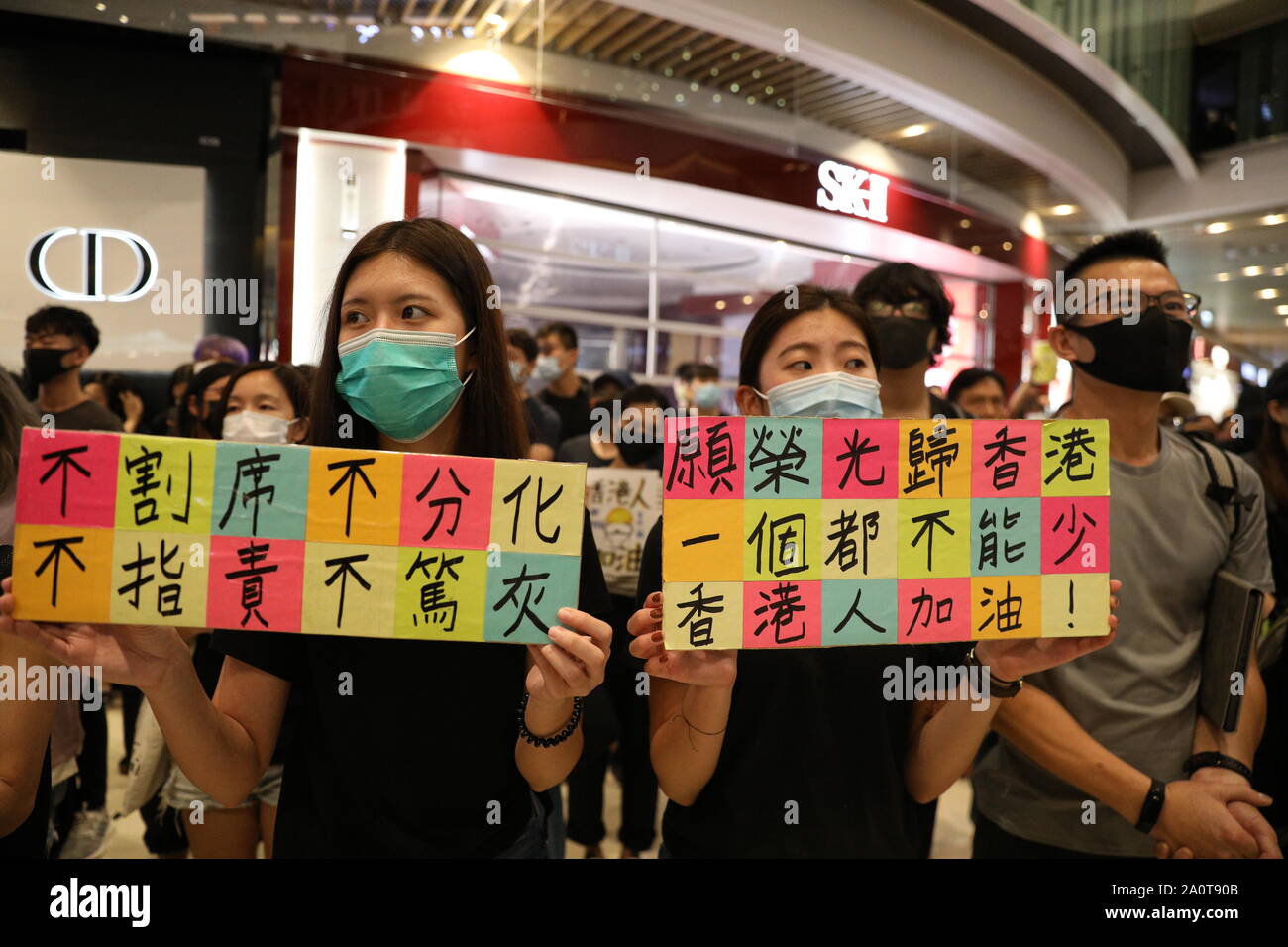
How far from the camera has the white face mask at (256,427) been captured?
2287 mm

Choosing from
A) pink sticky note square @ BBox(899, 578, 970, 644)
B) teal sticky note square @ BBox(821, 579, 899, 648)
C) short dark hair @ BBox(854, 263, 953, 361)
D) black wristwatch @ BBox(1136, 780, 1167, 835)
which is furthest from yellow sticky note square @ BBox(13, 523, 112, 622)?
short dark hair @ BBox(854, 263, 953, 361)

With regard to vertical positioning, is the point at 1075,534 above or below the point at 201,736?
above

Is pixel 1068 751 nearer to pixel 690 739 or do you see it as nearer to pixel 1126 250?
pixel 690 739

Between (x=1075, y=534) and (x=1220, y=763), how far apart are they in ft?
2.34

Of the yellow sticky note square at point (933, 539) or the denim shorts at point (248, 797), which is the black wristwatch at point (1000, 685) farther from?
the denim shorts at point (248, 797)

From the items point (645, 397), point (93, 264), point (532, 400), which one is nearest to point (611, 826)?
point (645, 397)

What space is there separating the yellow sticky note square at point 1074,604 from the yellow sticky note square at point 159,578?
121 cm

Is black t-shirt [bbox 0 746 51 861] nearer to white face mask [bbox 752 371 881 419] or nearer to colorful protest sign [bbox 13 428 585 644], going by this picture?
colorful protest sign [bbox 13 428 585 644]

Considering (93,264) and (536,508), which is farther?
(93,264)

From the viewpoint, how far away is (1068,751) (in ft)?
5.47

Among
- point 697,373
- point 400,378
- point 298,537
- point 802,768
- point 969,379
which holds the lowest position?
point 802,768

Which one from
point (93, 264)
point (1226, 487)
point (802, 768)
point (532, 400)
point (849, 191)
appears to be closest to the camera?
point (802, 768)

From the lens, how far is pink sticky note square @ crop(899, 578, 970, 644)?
1.34 meters

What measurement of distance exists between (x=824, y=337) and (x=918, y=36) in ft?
17.8
